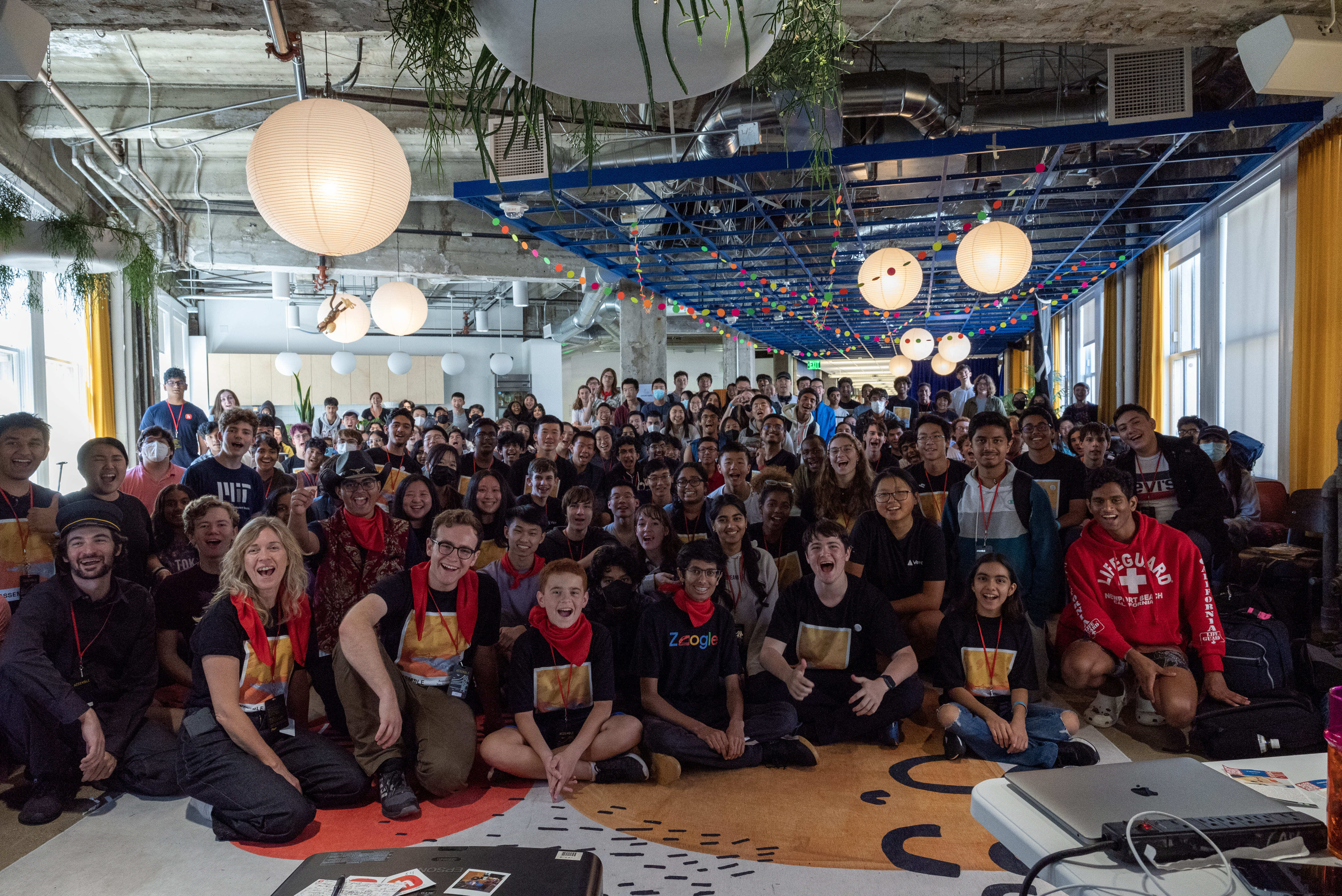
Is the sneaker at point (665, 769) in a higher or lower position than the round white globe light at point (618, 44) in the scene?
lower

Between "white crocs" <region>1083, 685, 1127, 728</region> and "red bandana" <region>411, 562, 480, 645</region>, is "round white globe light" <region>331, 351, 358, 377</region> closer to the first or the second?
"red bandana" <region>411, 562, 480, 645</region>

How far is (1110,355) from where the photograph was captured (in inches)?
402

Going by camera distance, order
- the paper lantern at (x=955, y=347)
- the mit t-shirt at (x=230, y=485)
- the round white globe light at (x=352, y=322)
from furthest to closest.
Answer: the paper lantern at (x=955, y=347) → the round white globe light at (x=352, y=322) → the mit t-shirt at (x=230, y=485)

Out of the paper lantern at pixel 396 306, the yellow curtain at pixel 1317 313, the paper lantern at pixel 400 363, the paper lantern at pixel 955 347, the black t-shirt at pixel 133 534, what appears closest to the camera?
the black t-shirt at pixel 133 534

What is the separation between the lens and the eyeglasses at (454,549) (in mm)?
3039

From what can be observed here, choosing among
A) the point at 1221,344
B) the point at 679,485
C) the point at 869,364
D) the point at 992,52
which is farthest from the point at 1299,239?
the point at 869,364

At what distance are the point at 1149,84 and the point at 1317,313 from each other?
1.83 metres

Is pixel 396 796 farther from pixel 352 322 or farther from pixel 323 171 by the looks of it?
pixel 352 322

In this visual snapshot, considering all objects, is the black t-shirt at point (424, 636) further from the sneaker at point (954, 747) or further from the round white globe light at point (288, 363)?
the round white globe light at point (288, 363)

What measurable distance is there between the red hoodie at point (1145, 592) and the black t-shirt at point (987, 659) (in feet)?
1.28

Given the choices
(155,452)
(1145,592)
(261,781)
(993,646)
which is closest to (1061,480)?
(1145,592)

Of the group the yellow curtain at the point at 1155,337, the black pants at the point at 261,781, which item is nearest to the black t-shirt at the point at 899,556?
the black pants at the point at 261,781

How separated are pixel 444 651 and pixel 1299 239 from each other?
5.72 metres

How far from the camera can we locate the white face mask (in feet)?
14.8
